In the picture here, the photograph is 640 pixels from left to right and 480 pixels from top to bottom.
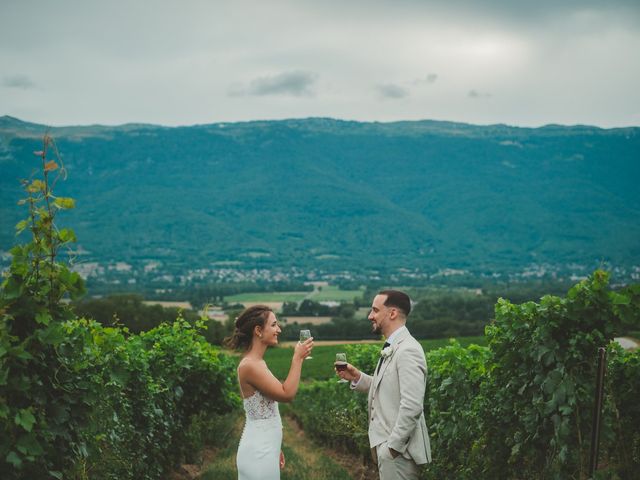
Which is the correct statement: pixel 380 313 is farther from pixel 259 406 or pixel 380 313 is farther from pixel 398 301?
pixel 259 406

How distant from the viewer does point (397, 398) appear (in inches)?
241

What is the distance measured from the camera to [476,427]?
8109mm

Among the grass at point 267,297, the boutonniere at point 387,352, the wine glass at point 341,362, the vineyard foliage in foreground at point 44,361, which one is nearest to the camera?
the vineyard foliage in foreground at point 44,361

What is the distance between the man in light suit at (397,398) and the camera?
5.84 meters

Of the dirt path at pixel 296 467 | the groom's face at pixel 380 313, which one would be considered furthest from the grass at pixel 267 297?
the groom's face at pixel 380 313

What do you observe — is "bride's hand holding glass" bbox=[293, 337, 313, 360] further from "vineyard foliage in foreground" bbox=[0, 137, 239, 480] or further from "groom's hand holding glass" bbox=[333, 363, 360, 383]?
"vineyard foliage in foreground" bbox=[0, 137, 239, 480]

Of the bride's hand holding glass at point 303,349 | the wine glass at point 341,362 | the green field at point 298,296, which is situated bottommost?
the green field at point 298,296

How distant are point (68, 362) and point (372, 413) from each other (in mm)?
2462

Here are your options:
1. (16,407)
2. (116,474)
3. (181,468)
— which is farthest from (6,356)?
(181,468)

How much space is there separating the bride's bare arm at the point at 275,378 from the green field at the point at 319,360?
27.9 m

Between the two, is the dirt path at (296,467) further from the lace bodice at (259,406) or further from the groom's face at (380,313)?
the groom's face at (380,313)

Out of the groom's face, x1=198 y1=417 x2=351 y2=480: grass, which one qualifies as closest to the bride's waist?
the groom's face

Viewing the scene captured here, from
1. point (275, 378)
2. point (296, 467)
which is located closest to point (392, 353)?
point (275, 378)

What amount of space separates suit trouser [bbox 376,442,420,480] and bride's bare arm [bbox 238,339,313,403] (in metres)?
0.85
